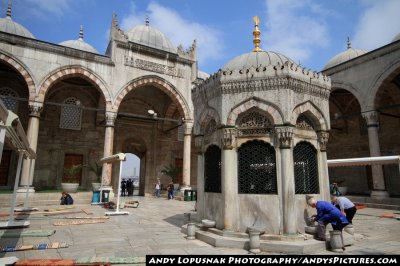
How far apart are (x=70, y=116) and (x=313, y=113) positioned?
14795mm

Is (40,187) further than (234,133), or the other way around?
(40,187)

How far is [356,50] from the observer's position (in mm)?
19281

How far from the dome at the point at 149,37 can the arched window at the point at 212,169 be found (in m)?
13.8

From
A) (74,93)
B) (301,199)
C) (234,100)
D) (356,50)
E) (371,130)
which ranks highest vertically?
(356,50)

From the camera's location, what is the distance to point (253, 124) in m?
5.33

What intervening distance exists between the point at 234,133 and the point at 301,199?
5.74 feet

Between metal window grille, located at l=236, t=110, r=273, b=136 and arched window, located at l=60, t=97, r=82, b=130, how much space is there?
43.7ft

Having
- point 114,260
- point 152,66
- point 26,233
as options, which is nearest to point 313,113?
point 114,260

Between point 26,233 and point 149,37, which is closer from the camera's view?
point 26,233

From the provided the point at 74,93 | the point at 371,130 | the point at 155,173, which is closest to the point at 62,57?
the point at 74,93

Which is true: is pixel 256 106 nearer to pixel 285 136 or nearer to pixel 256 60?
pixel 285 136

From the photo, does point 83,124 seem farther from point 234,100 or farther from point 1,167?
point 234,100

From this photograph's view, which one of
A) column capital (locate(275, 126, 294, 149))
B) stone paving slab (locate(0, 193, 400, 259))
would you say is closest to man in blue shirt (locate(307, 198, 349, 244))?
stone paving slab (locate(0, 193, 400, 259))

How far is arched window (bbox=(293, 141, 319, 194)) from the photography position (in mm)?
5223
